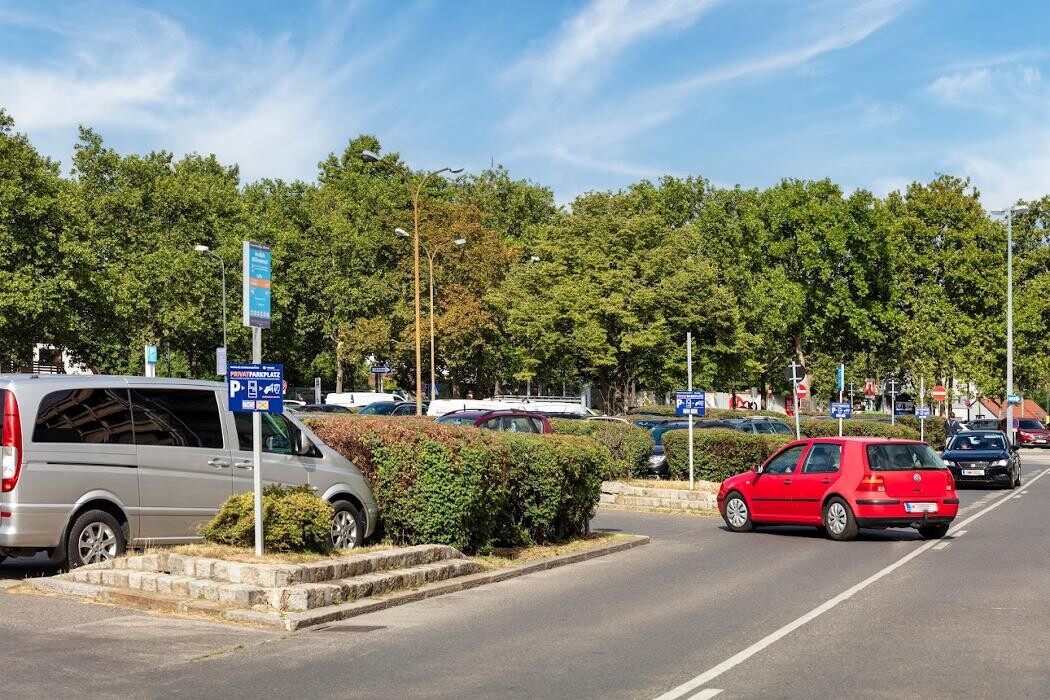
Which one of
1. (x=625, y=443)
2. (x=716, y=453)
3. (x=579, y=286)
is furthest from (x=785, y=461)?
(x=579, y=286)

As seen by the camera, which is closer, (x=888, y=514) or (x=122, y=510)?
(x=122, y=510)

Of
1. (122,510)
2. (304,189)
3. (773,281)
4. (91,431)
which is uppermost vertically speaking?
(304,189)

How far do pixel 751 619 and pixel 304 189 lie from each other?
268ft

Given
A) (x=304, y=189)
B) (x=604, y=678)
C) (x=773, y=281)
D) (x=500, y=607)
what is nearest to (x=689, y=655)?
(x=604, y=678)

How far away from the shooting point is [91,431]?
12641 mm

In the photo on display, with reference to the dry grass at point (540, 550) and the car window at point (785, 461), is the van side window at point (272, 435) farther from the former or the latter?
the car window at point (785, 461)

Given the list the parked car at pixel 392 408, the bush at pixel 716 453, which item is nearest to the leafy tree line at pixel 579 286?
the parked car at pixel 392 408

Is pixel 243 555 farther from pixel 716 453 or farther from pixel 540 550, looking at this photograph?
pixel 716 453

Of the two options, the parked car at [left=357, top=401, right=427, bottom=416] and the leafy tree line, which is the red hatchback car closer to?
the parked car at [left=357, top=401, right=427, bottom=416]

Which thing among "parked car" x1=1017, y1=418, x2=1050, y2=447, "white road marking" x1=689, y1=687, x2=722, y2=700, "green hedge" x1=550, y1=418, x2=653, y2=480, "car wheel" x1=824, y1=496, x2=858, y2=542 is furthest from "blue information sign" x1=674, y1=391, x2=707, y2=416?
"parked car" x1=1017, y1=418, x2=1050, y2=447

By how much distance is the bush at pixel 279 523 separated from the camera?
39.6ft

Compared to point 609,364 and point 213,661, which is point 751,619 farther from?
point 609,364

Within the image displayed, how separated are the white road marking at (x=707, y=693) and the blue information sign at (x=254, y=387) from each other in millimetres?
5486

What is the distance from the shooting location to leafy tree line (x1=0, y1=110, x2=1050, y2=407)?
196 ft
